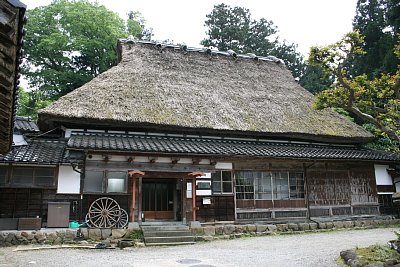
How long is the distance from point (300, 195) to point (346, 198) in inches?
85.5

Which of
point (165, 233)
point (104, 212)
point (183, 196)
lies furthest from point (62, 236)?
point (183, 196)

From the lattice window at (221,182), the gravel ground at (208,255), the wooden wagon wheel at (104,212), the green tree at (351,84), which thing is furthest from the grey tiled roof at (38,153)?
the green tree at (351,84)

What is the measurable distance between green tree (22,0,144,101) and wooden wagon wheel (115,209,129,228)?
14400mm

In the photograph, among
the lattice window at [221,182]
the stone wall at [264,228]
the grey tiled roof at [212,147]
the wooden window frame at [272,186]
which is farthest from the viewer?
the wooden window frame at [272,186]

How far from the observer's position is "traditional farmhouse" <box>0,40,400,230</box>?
33.3 feet

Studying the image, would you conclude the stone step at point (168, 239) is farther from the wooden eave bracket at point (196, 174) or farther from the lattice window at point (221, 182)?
the lattice window at point (221, 182)

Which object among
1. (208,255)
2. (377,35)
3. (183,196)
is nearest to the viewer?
(208,255)

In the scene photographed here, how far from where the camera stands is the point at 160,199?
12.2 m

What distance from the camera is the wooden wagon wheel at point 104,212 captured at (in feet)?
32.9

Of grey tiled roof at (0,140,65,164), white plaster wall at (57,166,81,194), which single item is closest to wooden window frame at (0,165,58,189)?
white plaster wall at (57,166,81,194)

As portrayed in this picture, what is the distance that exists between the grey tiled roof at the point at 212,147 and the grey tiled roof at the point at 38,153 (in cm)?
65

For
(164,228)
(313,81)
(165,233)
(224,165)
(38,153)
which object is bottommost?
(165,233)

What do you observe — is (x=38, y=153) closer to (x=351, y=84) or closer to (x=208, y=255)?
(x=208, y=255)

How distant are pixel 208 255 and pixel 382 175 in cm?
1060
